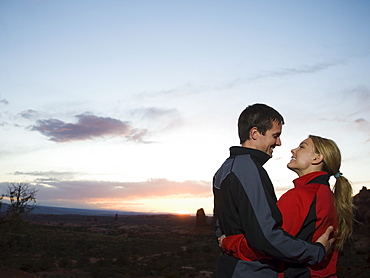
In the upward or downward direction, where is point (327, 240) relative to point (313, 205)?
downward

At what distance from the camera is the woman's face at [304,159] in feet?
9.48

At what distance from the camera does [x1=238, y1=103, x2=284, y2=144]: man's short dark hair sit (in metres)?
2.69

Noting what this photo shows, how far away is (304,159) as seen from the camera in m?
2.90

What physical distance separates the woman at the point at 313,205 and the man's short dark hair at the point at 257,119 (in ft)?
1.33

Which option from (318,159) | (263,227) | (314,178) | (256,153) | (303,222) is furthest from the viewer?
(318,159)

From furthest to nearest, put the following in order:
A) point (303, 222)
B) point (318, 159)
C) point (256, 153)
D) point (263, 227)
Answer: point (318, 159) < point (256, 153) < point (303, 222) < point (263, 227)

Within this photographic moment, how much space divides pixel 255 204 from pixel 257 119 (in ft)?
2.24

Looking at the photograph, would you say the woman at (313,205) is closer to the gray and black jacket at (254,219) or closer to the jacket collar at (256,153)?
the gray and black jacket at (254,219)

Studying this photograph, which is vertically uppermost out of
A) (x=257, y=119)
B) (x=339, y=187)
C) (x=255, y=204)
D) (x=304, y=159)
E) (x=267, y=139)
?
(x=257, y=119)

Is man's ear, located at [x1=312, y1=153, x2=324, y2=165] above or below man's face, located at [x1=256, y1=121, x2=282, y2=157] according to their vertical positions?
below

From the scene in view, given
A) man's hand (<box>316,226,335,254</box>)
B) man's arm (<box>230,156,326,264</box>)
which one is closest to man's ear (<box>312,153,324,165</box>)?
man's hand (<box>316,226,335,254</box>)

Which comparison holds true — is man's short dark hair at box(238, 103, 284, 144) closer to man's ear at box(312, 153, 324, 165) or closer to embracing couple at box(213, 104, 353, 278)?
embracing couple at box(213, 104, 353, 278)

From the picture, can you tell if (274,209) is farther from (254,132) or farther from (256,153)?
(254,132)

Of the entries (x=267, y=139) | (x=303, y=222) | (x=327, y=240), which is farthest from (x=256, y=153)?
(x=327, y=240)
